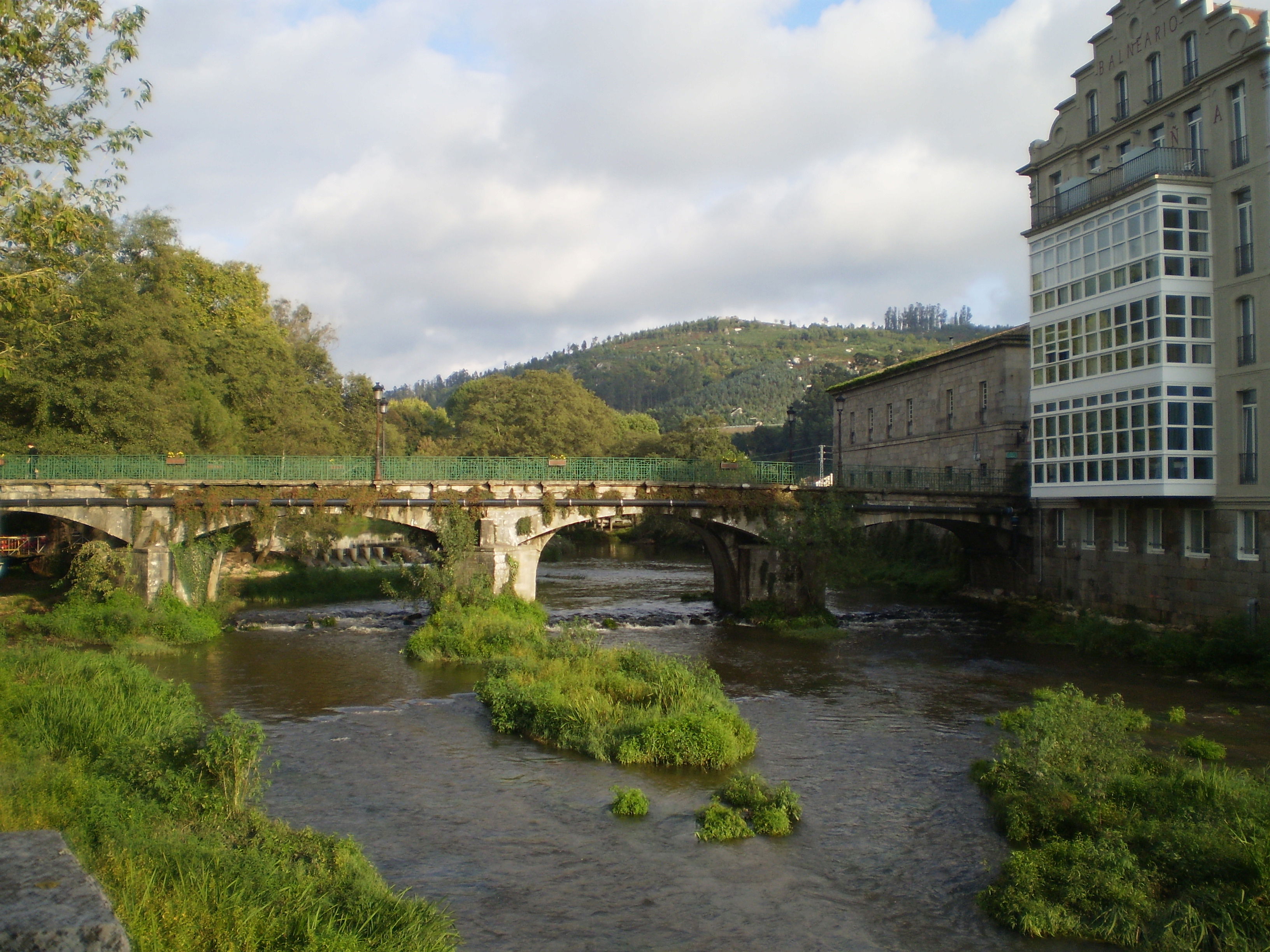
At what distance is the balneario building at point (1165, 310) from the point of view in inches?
1010

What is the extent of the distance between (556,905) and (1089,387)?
25.4m

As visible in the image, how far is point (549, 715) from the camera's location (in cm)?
1852

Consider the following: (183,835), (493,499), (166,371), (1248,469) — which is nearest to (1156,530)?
(1248,469)

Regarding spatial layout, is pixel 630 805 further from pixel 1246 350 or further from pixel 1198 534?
pixel 1246 350

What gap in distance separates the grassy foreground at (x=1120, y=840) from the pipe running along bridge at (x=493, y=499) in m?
19.9

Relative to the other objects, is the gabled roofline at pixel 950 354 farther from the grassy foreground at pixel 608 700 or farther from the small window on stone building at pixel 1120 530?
the grassy foreground at pixel 608 700

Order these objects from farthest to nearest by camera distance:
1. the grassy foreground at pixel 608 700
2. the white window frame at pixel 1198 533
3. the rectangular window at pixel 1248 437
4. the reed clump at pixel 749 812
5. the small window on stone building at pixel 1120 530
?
the small window on stone building at pixel 1120 530 < the white window frame at pixel 1198 533 < the rectangular window at pixel 1248 437 < the grassy foreground at pixel 608 700 < the reed clump at pixel 749 812

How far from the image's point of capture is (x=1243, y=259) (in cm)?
2583

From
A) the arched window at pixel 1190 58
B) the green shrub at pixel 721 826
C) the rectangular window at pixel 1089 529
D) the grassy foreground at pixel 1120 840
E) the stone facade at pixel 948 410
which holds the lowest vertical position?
the green shrub at pixel 721 826

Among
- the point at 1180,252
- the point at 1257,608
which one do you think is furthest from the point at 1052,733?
the point at 1180,252

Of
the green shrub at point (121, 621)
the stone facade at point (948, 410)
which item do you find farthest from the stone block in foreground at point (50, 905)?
the stone facade at point (948, 410)

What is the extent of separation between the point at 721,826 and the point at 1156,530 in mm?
22424

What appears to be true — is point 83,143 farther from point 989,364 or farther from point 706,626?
point 989,364

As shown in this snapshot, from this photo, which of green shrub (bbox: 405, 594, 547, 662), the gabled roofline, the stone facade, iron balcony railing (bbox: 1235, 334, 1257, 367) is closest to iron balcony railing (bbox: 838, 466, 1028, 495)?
the stone facade
